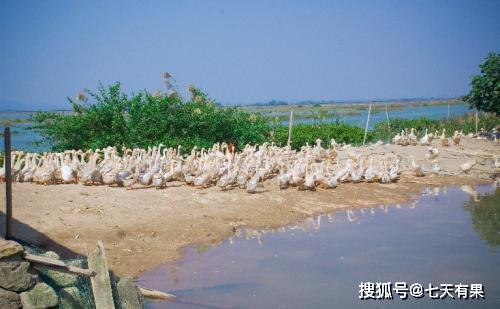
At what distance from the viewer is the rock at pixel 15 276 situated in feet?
16.2

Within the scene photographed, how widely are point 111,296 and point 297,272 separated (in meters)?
3.19

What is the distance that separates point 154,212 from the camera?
403 inches

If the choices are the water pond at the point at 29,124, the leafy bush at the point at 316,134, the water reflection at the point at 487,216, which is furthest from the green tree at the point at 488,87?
the water pond at the point at 29,124

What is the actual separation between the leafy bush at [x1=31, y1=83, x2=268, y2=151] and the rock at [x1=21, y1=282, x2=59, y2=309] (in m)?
11.6

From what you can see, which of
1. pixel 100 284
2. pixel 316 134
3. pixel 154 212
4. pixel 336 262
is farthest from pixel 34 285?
pixel 316 134

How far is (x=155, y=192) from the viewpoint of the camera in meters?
11.7

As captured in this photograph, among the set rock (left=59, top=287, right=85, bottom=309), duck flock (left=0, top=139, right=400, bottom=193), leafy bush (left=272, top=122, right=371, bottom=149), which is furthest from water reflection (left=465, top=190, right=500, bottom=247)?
leafy bush (left=272, top=122, right=371, bottom=149)

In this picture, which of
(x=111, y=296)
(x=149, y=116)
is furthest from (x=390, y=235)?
(x=149, y=116)

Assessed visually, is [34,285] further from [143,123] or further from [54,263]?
[143,123]

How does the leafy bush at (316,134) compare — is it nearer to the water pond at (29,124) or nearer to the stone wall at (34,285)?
the water pond at (29,124)

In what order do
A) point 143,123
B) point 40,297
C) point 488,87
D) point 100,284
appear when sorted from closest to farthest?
point 40,297, point 100,284, point 143,123, point 488,87

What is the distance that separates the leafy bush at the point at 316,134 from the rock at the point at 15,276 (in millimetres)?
16564

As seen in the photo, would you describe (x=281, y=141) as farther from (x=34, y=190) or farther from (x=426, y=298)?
(x=426, y=298)

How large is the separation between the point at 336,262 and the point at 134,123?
10205 mm
